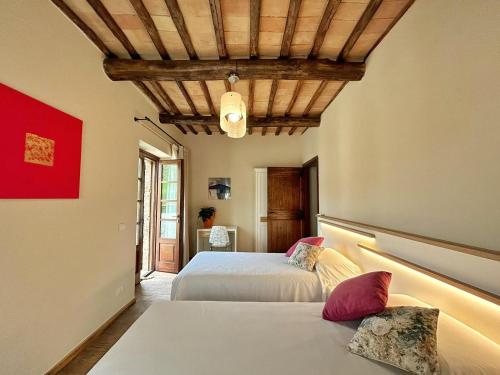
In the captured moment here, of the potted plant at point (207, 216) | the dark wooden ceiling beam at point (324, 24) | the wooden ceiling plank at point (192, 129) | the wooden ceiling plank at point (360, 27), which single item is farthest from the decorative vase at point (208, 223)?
the wooden ceiling plank at point (360, 27)

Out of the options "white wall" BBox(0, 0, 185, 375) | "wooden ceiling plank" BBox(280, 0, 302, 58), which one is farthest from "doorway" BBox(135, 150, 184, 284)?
"wooden ceiling plank" BBox(280, 0, 302, 58)

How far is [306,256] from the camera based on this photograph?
2498 millimetres

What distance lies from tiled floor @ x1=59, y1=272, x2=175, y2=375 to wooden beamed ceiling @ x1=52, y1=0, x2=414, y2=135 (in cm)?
274

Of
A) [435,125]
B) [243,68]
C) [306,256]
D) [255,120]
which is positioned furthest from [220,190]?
[435,125]

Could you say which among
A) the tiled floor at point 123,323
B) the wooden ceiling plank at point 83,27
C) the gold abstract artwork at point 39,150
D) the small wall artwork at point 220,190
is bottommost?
the tiled floor at point 123,323

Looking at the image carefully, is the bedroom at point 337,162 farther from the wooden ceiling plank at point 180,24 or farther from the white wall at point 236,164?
the white wall at point 236,164

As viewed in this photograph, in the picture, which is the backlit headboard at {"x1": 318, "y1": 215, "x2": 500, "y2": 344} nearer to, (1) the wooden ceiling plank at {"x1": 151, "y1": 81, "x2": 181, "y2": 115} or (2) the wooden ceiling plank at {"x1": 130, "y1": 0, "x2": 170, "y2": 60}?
(2) the wooden ceiling plank at {"x1": 130, "y1": 0, "x2": 170, "y2": 60}

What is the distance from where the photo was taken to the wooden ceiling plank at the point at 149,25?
1.75 metres

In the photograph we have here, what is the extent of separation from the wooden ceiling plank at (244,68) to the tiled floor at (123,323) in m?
2.74

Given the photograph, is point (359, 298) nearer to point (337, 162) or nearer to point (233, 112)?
point (233, 112)

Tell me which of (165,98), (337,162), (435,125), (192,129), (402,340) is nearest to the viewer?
(402,340)

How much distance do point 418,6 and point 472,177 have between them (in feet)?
4.29

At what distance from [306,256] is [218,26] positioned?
244 centimetres

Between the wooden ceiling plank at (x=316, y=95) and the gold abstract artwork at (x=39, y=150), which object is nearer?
the gold abstract artwork at (x=39, y=150)
